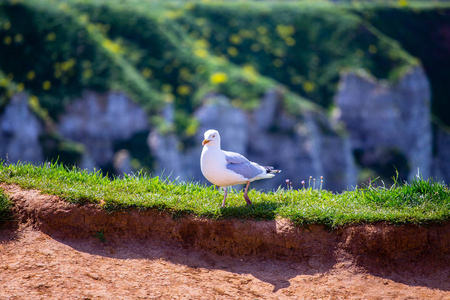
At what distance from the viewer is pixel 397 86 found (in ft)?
343

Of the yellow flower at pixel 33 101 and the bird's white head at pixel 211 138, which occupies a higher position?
the bird's white head at pixel 211 138

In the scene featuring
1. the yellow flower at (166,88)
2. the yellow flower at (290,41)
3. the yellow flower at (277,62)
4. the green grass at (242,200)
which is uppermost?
the yellow flower at (290,41)

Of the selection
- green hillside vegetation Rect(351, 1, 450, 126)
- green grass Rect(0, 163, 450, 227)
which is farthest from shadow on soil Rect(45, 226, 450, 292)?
green hillside vegetation Rect(351, 1, 450, 126)

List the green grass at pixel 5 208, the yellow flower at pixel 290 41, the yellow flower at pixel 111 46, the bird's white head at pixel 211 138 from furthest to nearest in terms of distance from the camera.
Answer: the yellow flower at pixel 290 41
the yellow flower at pixel 111 46
the bird's white head at pixel 211 138
the green grass at pixel 5 208

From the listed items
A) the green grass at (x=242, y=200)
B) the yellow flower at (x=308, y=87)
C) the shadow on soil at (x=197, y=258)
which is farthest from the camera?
the yellow flower at (x=308, y=87)

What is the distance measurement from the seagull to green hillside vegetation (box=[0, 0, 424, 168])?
74108 millimetres

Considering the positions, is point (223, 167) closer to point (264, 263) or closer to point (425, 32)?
point (264, 263)

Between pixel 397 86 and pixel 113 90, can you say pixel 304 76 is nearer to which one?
pixel 397 86

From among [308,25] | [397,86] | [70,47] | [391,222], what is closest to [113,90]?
[70,47]

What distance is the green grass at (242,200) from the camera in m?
9.82

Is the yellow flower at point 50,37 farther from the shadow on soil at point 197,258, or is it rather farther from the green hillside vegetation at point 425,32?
the shadow on soil at point 197,258

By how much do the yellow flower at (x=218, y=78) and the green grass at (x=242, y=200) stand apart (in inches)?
3166

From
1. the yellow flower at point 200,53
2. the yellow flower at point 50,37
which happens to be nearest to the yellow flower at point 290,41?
the yellow flower at point 200,53

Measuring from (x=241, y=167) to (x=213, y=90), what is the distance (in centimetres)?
7986
